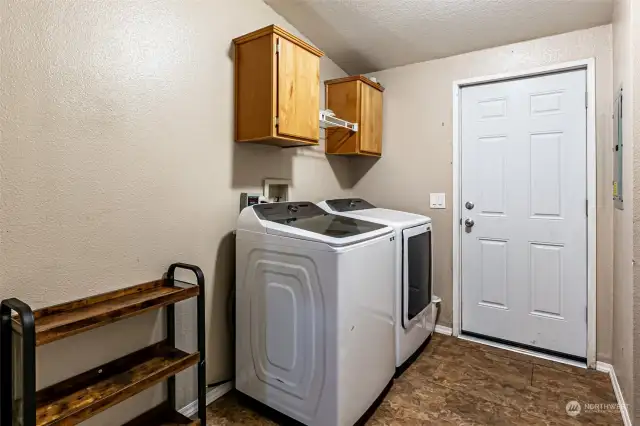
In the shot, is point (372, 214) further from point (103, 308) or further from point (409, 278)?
point (103, 308)

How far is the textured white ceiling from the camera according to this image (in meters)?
2.16

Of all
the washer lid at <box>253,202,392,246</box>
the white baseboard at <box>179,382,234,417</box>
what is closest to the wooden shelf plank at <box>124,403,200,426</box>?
the white baseboard at <box>179,382,234,417</box>

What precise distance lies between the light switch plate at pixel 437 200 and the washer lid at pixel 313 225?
3.31ft

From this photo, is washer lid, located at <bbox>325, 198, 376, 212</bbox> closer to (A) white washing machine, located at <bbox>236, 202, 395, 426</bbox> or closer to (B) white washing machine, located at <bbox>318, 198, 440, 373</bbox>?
(B) white washing machine, located at <bbox>318, 198, 440, 373</bbox>

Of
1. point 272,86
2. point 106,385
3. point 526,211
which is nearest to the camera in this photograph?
point 106,385

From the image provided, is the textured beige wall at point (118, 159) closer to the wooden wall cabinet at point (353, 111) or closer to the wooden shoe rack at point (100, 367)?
the wooden shoe rack at point (100, 367)

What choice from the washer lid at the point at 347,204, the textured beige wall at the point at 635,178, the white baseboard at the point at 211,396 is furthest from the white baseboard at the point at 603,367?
the white baseboard at the point at 211,396

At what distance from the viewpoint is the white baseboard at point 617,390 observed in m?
1.76

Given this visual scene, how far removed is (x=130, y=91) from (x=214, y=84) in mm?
503

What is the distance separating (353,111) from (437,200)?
1.01 metres

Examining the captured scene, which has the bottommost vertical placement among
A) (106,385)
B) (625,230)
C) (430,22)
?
(106,385)

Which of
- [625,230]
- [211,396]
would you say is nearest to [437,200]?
[625,230]

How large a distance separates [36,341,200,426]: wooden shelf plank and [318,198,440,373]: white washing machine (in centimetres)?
125

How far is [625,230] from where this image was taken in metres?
1.75
